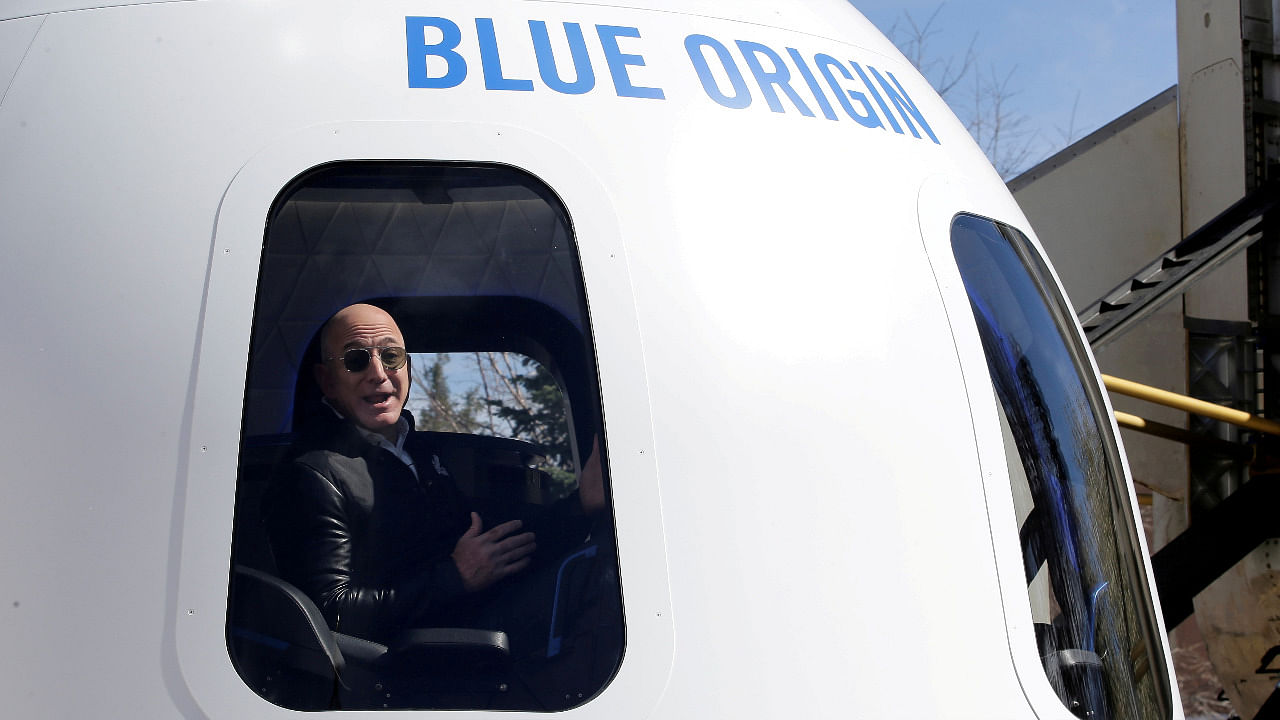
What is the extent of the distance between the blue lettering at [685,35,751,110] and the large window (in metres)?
0.40

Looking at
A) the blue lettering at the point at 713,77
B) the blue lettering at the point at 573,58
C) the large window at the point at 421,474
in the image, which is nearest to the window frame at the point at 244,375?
the large window at the point at 421,474

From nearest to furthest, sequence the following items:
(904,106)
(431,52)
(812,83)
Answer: (431,52)
(812,83)
(904,106)

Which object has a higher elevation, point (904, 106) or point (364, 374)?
point (904, 106)

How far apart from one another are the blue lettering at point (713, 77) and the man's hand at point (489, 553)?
0.87 metres

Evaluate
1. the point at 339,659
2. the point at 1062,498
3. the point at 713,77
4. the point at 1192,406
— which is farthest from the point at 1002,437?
the point at 1192,406

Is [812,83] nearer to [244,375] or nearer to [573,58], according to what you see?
[573,58]

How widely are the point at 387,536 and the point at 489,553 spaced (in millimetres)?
168

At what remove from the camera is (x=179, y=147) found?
1.88 meters

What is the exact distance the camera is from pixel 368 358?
1.95 m

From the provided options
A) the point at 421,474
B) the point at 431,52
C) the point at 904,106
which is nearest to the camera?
the point at 421,474

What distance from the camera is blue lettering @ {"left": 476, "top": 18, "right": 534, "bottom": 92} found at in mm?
1963

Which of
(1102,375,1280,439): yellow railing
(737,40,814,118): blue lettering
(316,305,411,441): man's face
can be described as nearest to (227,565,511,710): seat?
(316,305,411,441): man's face

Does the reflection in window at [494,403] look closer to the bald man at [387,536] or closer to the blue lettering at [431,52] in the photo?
the bald man at [387,536]

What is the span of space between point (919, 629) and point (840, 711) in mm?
197
